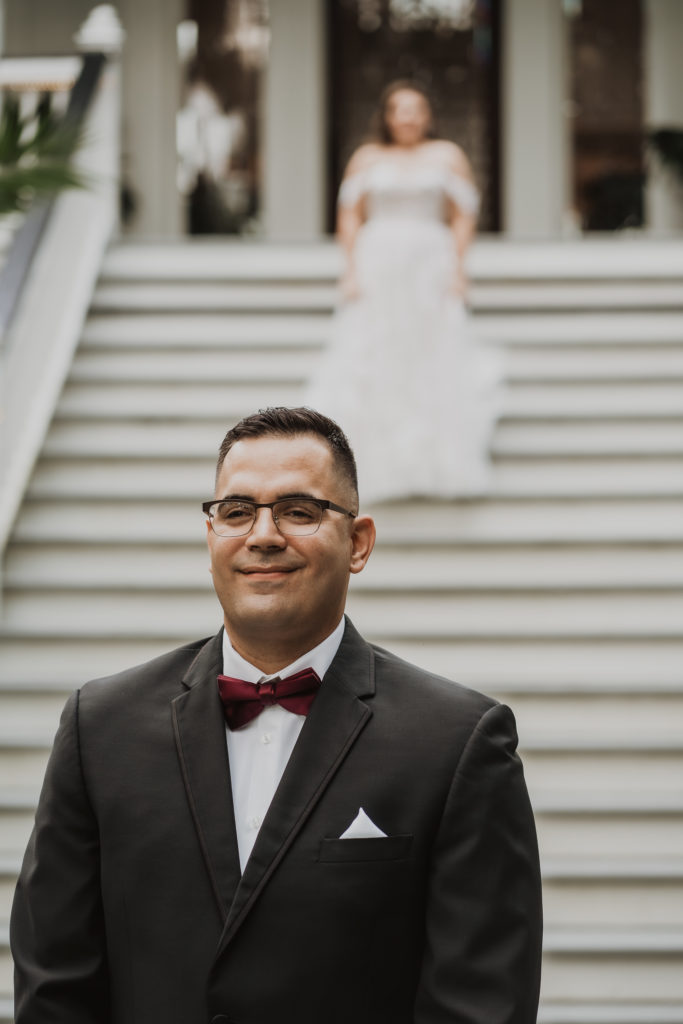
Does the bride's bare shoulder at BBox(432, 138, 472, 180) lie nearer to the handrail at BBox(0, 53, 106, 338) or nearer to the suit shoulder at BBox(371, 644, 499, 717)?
the handrail at BBox(0, 53, 106, 338)

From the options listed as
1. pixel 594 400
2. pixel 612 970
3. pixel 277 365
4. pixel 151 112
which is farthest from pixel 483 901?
pixel 151 112

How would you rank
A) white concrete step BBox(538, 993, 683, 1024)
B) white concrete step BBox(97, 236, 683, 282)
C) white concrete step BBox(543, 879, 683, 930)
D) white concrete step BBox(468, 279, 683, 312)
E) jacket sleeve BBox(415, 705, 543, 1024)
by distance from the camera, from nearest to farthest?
jacket sleeve BBox(415, 705, 543, 1024) < white concrete step BBox(538, 993, 683, 1024) < white concrete step BBox(543, 879, 683, 930) < white concrete step BBox(468, 279, 683, 312) < white concrete step BBox(97, 236, 683, 282)

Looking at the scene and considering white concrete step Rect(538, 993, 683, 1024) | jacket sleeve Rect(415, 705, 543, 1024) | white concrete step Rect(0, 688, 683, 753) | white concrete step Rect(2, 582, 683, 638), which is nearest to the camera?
jacket sleeve Rect(415, 705, 543, 1024)

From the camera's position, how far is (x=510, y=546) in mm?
6109

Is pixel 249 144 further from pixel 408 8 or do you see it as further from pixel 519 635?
pixel 519 635

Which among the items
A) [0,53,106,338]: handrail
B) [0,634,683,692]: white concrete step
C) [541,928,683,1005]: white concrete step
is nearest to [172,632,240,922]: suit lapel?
[541,928,683,1005]: white concrete step

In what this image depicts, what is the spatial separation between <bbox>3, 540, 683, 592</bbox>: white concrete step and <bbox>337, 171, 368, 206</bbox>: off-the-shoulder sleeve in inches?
88.3

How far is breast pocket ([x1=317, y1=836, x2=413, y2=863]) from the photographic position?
5.88ft

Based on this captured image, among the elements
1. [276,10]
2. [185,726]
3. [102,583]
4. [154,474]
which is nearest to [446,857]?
[185,726]

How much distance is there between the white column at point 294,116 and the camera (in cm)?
1159

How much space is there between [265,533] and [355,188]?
5693 millimetres

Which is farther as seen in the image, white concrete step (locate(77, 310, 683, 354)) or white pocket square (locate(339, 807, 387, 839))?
white concrete step (locate(77, 310, 683, 354))

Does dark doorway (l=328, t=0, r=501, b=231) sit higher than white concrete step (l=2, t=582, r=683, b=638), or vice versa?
dark doorway (l=328, t=0, r=501, b=231)

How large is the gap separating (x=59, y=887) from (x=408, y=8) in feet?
37.8
